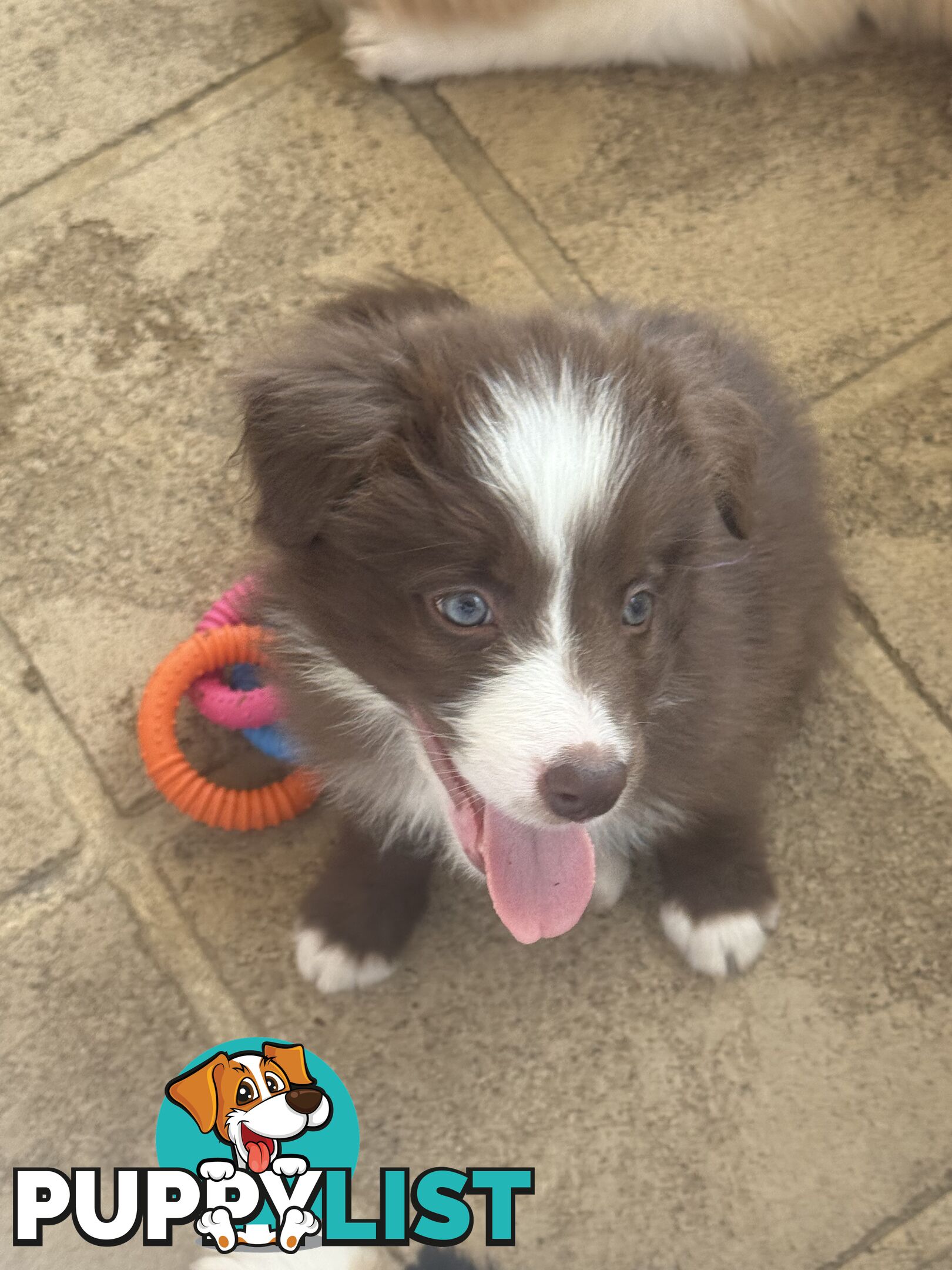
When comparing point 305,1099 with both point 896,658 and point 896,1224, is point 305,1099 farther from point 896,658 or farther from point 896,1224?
point 896,658

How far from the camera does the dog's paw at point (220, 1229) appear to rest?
2.37m

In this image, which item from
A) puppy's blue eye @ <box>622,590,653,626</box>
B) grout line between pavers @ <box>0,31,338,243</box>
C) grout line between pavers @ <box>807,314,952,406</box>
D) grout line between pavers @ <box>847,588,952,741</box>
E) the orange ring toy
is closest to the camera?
puppy's blue eye @ <box>622,590,653,626</box>

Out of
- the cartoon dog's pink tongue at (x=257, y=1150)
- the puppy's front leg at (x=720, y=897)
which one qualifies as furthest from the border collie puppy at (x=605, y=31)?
the cartoon dog's pink tongue at (x=257, y=1150)

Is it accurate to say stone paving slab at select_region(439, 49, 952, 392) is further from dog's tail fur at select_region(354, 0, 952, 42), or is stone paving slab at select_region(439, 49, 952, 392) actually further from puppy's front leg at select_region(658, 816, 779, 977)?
puppy's front leg at select_region(658, 816, 779, 977)

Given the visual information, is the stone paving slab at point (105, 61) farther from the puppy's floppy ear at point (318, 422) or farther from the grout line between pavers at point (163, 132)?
the puppy's floppy ear at point (318, 422)

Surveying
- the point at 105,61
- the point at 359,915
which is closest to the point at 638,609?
the point at 359,915

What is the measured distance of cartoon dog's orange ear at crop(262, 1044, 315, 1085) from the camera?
248cm

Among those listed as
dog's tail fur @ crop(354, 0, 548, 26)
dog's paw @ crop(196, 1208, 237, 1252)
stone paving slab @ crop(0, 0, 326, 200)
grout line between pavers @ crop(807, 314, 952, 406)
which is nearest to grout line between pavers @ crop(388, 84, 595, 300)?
dog's tail fur @ crop(354, 0, 548, 26)

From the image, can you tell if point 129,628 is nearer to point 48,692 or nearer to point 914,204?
point 48,692

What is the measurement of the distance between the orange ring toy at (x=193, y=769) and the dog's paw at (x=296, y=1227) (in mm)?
697

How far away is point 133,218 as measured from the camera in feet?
10.7

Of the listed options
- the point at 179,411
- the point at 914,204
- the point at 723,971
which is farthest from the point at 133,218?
the point at 723,971

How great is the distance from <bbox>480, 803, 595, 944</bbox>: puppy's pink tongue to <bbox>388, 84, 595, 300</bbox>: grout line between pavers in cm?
141

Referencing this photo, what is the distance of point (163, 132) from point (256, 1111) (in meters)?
2.27
